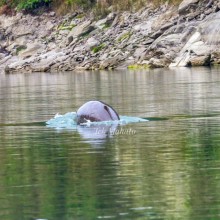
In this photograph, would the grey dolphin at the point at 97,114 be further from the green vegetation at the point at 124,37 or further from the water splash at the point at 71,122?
the green vegetation at the point at 124,37

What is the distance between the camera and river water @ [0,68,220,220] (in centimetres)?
1112

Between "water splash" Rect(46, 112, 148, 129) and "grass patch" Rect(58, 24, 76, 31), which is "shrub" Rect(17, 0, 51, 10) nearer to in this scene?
"grass patch" Rect(58, 24, 76, 31)

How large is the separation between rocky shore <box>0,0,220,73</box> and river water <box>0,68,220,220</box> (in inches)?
1304

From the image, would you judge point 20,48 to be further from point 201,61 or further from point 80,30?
point 201,61

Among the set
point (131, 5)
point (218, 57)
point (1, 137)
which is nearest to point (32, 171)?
point (1, 137)

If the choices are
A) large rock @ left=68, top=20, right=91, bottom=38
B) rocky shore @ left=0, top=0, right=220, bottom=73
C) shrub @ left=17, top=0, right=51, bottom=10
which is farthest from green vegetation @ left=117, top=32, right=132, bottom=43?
shrub @ left=17, top=0, right=51, bottom=10

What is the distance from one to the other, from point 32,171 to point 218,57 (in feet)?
148

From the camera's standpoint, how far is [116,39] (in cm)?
6925

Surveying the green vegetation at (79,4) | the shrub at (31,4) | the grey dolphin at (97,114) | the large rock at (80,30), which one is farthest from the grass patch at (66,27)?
the grey dolphin at (97,114)

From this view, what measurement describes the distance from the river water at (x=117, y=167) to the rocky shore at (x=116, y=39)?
3312 centimetres

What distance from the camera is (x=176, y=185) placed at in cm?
1243

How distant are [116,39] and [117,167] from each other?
55193mm

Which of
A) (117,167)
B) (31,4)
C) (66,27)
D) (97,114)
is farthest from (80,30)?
(117,167)

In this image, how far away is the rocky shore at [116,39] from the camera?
2379 inches
